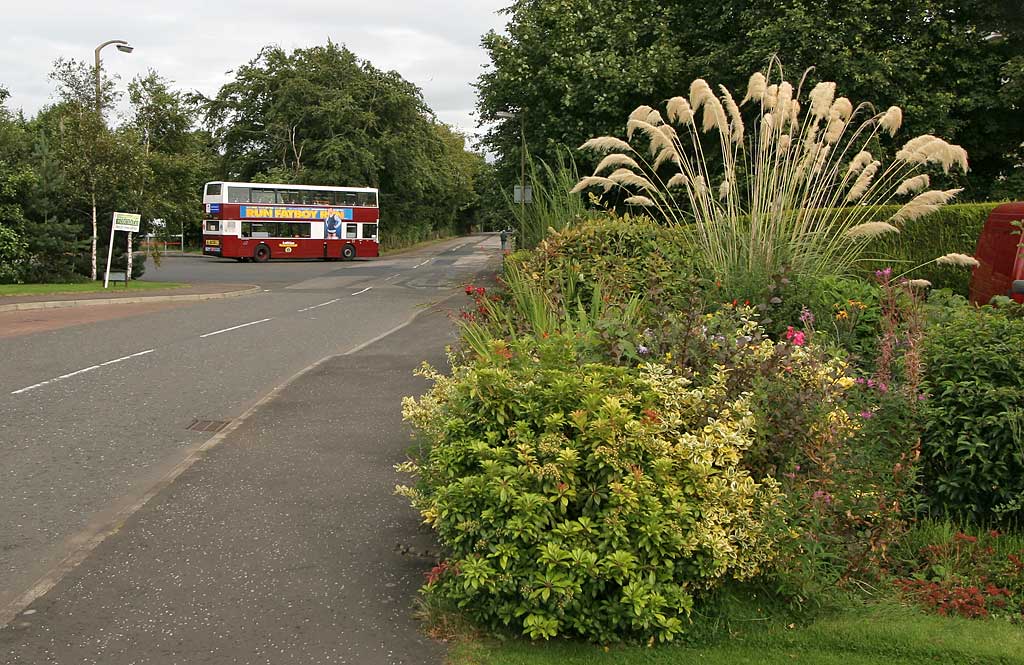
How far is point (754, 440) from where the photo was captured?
4.11m

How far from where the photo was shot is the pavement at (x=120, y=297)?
20.4 m

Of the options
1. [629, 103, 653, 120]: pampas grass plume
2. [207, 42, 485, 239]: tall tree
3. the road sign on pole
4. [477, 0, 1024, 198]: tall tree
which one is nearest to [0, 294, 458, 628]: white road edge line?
[629, 103, 653, 120]: pampas grass plume

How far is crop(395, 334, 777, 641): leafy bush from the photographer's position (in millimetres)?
3551

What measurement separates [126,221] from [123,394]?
17.6 metres

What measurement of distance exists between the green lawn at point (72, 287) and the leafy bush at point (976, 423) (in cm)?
2182

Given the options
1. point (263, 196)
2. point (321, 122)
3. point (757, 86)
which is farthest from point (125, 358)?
point (321, 122)

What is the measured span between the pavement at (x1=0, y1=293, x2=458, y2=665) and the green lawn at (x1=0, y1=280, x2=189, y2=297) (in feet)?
59.9

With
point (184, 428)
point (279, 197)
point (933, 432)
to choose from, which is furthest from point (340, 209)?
point (933, 432)

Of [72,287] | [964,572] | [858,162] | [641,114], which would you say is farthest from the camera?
[72,287]

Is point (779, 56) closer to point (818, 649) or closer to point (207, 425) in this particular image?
point (207, 425)

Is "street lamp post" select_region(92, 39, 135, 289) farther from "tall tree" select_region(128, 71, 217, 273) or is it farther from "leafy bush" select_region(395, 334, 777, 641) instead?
"leafy bush" select_region(395, 334, 777, 641)

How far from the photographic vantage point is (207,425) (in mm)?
8227

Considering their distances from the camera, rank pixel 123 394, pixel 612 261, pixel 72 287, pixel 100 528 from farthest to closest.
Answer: pixel 72 287
pixel 123 394
pixel 612 261
pixel 100 528

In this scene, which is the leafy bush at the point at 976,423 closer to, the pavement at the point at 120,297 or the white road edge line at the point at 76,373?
the white road edge line at the point at 76,373
